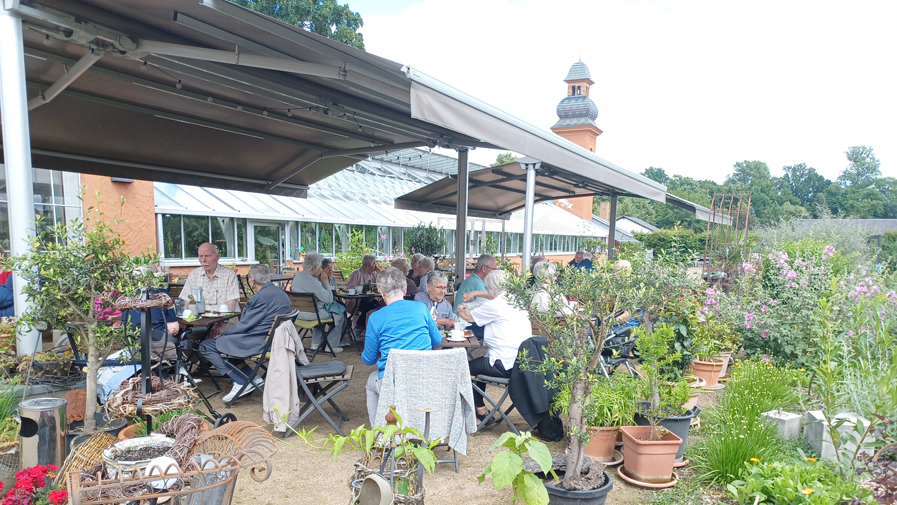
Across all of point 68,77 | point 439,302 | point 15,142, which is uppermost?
point 68,77

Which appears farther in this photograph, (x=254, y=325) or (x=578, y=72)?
(x=578, y=72)

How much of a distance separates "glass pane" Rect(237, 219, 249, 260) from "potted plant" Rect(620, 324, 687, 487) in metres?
10.2

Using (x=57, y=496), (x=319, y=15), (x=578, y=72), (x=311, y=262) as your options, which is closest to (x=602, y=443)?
(x=57, y=496)

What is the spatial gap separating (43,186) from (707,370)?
9.70 metres

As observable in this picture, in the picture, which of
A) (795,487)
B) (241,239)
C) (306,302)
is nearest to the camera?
(795,487)

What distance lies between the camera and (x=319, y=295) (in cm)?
630

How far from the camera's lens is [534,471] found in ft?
9.04

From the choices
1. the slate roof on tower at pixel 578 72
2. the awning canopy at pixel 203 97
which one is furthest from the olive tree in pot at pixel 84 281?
the slate roof on tower at pixel 578 72

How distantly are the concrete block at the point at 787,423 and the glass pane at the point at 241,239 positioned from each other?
10793 mm

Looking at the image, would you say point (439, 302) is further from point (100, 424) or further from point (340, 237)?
point (340, 237)

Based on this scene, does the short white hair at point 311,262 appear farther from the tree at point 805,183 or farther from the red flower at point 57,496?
the tree at point 805,183

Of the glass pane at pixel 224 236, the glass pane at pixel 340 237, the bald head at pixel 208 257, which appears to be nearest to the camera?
the bald head at pixel 208 257

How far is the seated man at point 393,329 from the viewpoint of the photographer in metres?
3.39

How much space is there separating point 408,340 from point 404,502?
1.36 metres
